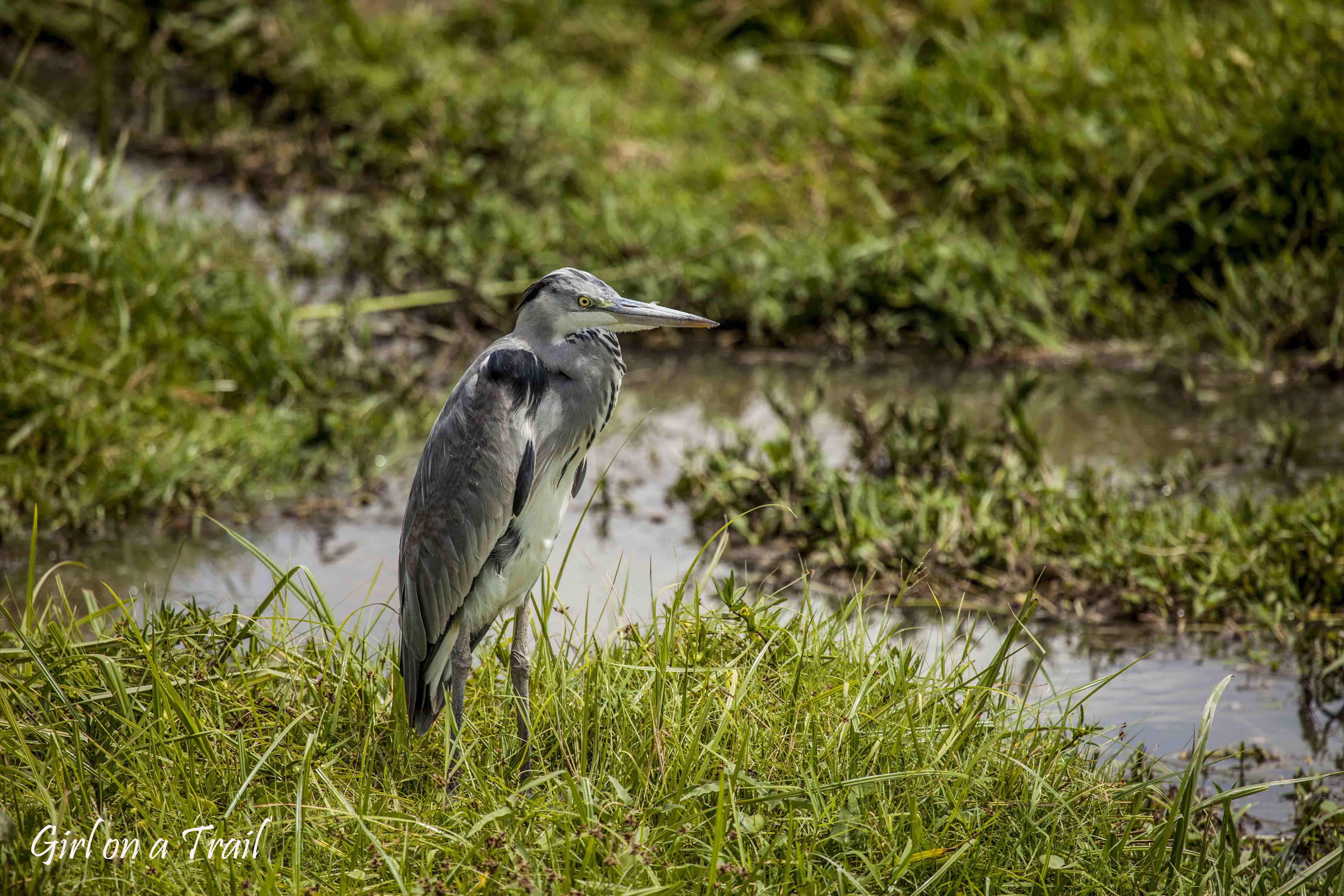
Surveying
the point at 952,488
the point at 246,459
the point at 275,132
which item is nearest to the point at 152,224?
the point at 246,459

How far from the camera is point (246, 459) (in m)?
5.28

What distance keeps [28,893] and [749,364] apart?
4.66m

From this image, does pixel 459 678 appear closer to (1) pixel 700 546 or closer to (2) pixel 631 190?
(1) pixel 700 546

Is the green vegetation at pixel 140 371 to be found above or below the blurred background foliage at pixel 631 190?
below

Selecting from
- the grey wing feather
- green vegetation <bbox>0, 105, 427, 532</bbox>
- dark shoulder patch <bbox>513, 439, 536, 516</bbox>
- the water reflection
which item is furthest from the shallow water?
dark shoulder patch <bbox>513, 439, 536, 516</bbox>

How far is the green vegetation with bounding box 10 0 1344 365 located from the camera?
21.3 feet

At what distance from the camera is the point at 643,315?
296cm

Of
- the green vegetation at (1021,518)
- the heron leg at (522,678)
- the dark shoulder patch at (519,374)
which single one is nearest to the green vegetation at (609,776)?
the heron leg at (522,678)

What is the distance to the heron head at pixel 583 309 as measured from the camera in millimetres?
2932

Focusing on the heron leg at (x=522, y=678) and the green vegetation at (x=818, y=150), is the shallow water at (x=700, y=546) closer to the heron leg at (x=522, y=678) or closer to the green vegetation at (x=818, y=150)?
the heron leg at (x=522, y=678)

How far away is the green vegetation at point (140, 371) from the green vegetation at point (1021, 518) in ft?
5.40

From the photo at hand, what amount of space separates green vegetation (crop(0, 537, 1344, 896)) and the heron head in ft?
2.15

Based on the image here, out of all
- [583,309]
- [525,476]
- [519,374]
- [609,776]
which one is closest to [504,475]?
[525,476]

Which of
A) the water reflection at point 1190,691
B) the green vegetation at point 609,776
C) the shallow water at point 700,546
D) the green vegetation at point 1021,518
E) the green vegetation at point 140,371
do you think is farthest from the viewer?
the green vegetation at point 140,371
